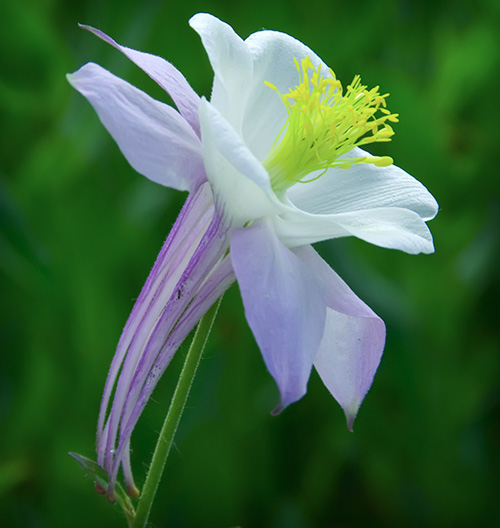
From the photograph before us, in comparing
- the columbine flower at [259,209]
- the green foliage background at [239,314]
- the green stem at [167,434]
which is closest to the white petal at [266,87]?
the columbine flower at [259,209]

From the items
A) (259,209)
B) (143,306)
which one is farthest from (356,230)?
(143,306)

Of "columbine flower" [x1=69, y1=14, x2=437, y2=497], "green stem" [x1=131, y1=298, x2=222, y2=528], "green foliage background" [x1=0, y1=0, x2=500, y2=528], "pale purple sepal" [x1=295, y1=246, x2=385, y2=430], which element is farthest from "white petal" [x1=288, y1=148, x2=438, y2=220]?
"green foliage background" [x1=0, y1=0, x2=500, y2=528]

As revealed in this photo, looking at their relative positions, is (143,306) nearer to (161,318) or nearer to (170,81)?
(161,318)

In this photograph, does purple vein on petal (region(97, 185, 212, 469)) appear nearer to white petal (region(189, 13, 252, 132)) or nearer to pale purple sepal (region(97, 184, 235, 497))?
pale purple sepal (region(97, 184, 235, 497))

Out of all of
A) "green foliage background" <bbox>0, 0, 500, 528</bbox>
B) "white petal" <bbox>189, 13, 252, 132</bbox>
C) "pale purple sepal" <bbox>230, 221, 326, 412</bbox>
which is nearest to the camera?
"pale purple sepal" <bbox>230, 221, 326, 412</bbox>

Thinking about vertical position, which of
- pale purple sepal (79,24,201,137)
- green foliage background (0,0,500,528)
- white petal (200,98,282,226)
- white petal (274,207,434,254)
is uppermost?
pale purple sepal (79,24,201,137)

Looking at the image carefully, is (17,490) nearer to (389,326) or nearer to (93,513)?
(93,513)
